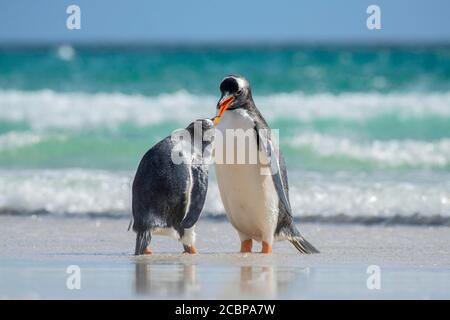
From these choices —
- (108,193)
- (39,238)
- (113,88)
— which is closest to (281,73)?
(113,88)

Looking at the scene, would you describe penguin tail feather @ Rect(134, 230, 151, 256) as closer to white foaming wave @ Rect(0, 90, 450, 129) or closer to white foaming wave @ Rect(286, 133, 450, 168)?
white foaming wave @ Rect(286, 133, 450, 168)

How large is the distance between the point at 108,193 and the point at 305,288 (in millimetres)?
4947

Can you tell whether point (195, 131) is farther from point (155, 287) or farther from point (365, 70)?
point (365, 70)

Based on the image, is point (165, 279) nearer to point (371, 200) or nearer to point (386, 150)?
point (371, 200)

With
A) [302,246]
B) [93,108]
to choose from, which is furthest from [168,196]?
[93,108]

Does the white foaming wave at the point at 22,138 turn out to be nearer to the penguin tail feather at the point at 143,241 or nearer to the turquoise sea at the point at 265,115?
the turquoise sea at the point at 265,115

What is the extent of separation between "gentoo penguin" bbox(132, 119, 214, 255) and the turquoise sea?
2.62 metres

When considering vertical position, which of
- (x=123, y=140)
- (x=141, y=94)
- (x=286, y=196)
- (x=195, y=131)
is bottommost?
(x=286, y=196)

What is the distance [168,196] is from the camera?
691 cm

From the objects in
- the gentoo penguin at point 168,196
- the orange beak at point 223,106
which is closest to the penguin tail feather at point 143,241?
the gentoo penguin at point 168,196

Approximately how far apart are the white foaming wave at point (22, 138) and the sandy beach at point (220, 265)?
5.91m

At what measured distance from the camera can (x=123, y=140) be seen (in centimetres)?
1514

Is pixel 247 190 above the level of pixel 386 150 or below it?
below

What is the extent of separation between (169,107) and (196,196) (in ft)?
38.0
